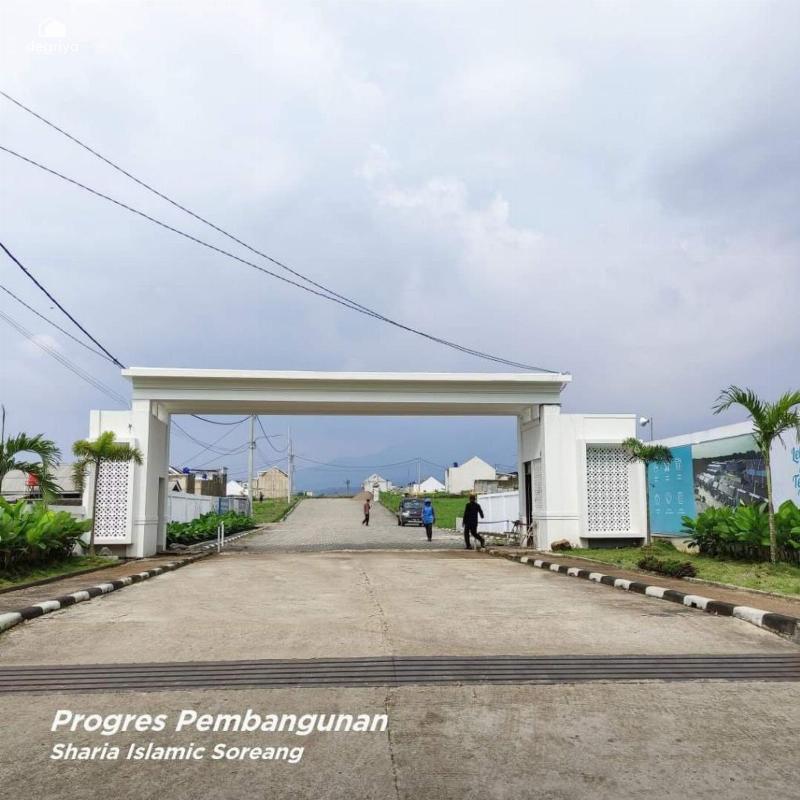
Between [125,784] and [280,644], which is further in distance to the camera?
[280,644]

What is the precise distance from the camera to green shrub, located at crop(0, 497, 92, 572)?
13.4 m

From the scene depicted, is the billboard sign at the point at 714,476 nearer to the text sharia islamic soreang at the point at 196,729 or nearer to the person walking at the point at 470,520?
the person walking at the point at 470,520

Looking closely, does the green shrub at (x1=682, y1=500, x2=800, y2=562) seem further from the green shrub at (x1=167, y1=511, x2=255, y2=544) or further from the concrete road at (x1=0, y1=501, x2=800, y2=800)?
the green shrub at (x1=167, y1=511, x2=255, y2=544)

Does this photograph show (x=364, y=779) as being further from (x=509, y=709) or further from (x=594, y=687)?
(x=594, y=687)

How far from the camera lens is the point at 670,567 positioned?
1323cm

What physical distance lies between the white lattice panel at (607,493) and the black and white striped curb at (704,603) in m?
5.28

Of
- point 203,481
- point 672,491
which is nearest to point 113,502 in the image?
point 672,491

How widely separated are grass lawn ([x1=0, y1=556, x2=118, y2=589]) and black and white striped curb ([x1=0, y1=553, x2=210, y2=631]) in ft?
4.50

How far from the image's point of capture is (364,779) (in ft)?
13.1

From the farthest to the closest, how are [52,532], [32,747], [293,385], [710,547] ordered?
1. [293,385]
2. [710,547]
3. [52,532]
4. [32,747]

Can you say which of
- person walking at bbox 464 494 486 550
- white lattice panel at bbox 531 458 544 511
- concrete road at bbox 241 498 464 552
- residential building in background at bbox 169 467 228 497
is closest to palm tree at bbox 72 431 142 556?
concrete road at bbox 241 498 464 552

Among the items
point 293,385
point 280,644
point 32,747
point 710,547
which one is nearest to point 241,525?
point 293,385

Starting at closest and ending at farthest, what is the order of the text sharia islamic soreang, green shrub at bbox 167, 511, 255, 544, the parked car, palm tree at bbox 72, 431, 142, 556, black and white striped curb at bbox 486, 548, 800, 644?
the text sharia islamic soreang, black and white striped curb at bbox 486, 548, 800, 644, palm tree at bbox 72, 431, 142, 556, green shrub at bbox 167, 511, 255, 544, the parked car

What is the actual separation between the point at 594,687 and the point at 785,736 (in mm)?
1359
